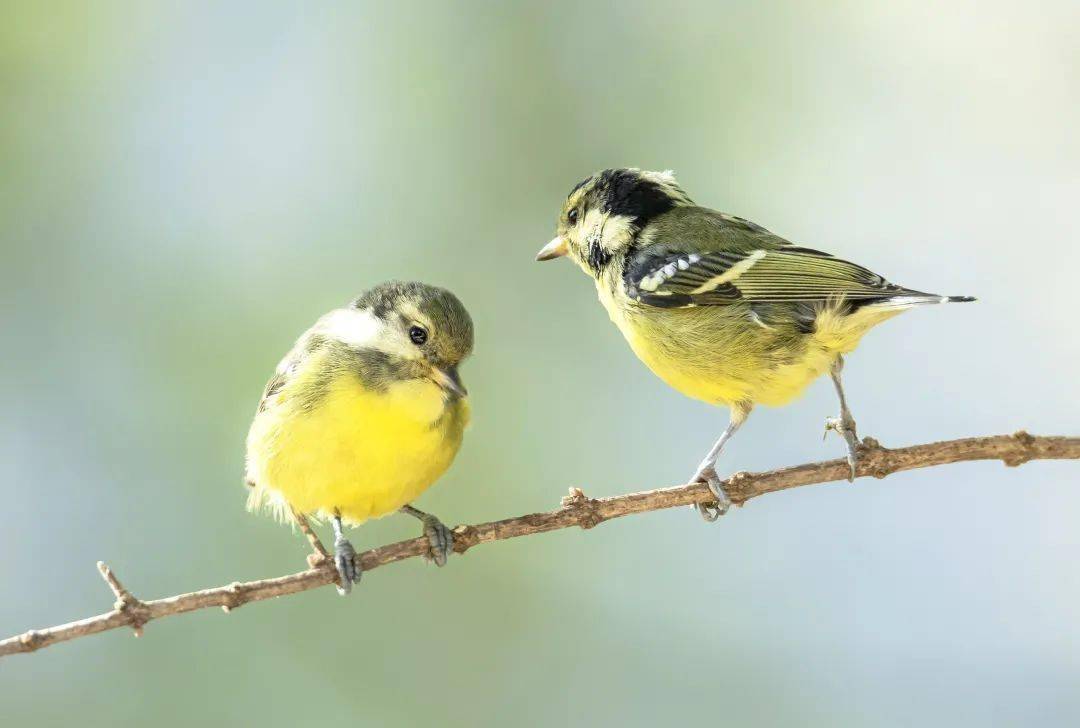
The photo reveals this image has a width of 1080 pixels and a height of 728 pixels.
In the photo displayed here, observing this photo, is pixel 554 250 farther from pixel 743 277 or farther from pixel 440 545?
pixel 440 545

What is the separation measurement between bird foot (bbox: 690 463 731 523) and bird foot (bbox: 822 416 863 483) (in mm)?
267

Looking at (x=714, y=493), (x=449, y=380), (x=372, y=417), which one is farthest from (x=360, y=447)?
(x=714, y=493)

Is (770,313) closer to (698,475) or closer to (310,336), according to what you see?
(698,475)

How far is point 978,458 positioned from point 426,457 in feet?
3.79

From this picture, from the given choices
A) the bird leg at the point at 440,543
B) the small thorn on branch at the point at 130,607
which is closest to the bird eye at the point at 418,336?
the bird leg at the point at 440,543

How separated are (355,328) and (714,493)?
36.8 inches

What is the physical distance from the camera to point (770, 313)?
253cm

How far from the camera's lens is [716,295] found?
2592 mm

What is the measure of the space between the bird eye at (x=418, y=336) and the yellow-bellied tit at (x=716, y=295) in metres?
0.49

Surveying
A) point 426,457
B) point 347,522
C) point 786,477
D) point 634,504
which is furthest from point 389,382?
point 786,477

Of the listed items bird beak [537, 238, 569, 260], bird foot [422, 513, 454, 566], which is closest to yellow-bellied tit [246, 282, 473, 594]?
bird foot [422, 513, 454, 566]

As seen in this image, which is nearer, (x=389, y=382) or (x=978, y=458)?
(x=978, y=458)

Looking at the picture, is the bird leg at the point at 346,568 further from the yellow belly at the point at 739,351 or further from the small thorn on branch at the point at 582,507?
the yellow belly at the point at 739,351

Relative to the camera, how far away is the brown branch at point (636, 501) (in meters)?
1.95
